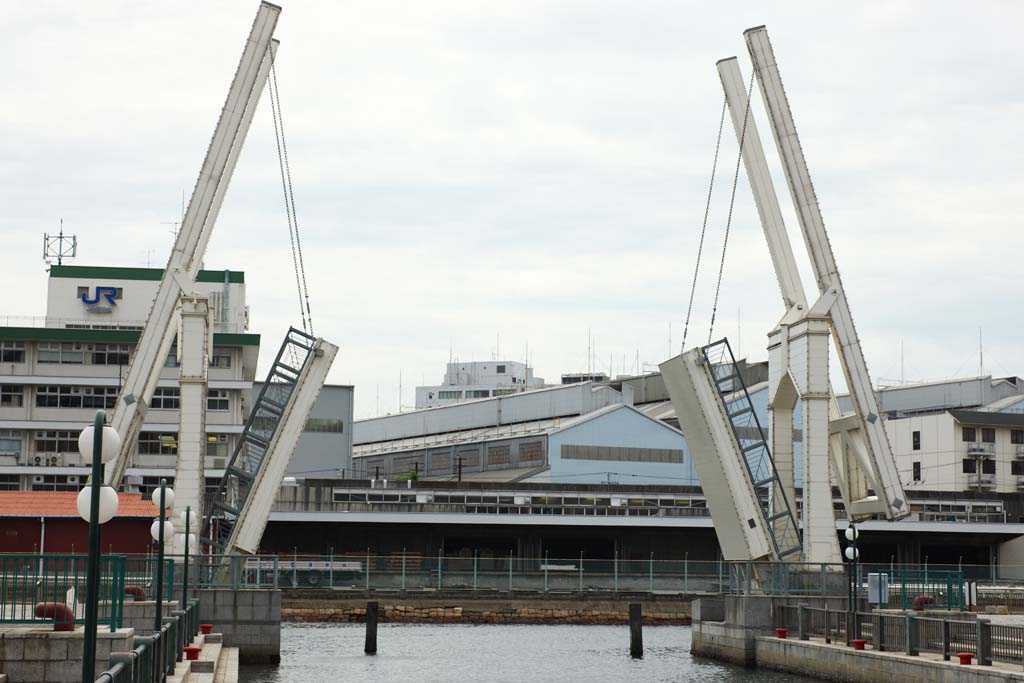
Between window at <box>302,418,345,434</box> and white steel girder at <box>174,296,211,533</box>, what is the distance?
168 feet

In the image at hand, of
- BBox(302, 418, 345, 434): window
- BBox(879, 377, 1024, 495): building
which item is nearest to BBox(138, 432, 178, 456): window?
BBox(302, 418, 345, 434): window

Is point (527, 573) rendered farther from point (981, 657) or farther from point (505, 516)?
point (981, 657)

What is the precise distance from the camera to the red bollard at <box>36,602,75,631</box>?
757 inches

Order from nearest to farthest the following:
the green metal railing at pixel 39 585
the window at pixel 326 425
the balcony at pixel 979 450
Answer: the green metal railing at pixel 39 585, the window at pixel 326 425, the balcony at pixel 979 450

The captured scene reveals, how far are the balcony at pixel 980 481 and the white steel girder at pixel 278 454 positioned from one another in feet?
222

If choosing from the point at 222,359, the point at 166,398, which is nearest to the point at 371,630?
the point at 166,398

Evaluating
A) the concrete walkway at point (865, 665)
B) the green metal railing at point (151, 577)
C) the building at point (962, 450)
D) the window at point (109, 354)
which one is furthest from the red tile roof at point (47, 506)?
the building at point (962, 450)

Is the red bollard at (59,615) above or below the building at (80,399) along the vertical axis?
below

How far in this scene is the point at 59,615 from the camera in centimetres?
1939

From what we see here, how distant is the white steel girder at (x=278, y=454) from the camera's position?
1620 inches

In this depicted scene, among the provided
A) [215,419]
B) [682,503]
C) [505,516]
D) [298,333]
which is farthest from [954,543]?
[298,333]

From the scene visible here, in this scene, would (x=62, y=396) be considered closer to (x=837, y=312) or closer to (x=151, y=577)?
(x=151, y=577)

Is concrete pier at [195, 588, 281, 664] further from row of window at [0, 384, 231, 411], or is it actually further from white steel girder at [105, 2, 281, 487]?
row of window at [0, 384, 231, 411]

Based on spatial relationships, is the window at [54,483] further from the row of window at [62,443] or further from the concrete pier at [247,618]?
the concrete pier at [247,618]
